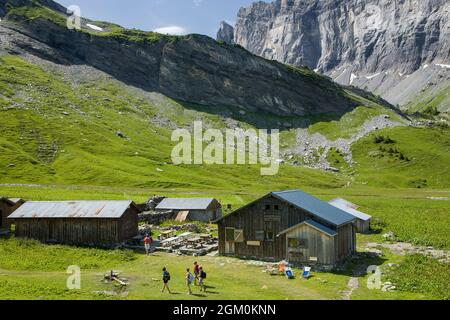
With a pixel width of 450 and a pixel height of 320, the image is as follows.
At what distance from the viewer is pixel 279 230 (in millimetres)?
50500

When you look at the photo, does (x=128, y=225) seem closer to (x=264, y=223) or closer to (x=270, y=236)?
(x=264, y=223)

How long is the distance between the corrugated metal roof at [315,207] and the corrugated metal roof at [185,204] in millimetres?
26573

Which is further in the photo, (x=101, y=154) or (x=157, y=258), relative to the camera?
(x=101, y=154)

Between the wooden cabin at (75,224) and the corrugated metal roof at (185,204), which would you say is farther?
the corrugated metal roof at (185,204)

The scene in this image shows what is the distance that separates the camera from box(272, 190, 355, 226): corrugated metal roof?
1938 inches

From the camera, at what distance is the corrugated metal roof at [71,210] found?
56031 mm

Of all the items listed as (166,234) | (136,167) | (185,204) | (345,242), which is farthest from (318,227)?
(136,167)

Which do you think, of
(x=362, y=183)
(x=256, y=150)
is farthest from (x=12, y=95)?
(x=362, y=183)

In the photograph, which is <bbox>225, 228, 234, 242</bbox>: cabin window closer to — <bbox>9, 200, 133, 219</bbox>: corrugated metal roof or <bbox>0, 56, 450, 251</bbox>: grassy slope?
<bbox>9, 200, 133, 219</bbox>: corrugated metal roof

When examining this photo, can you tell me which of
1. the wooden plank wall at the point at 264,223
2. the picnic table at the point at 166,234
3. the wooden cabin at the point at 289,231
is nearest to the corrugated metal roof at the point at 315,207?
the wooden cabin at the point at 289,231

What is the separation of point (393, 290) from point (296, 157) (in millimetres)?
153617

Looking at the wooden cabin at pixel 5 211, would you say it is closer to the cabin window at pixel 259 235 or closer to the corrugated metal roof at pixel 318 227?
the cabin window at pixel 259 235

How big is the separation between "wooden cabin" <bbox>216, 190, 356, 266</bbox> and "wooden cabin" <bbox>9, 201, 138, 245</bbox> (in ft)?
41.5
